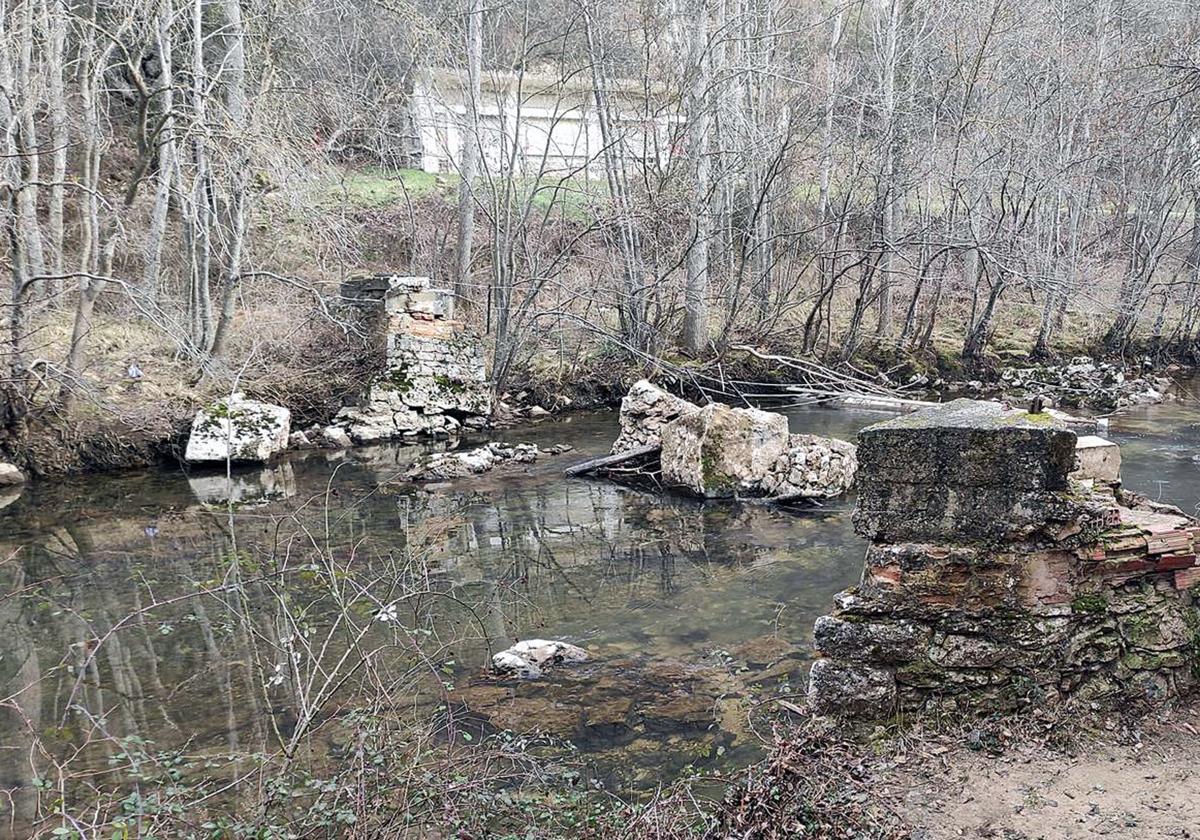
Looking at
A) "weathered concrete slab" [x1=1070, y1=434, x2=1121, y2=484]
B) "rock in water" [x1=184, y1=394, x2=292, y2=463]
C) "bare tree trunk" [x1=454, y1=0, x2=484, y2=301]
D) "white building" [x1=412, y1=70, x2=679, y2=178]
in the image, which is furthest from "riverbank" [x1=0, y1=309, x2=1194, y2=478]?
"weathered concrete slab" [x1=1070, y1=434, x2=1121, y2=484]

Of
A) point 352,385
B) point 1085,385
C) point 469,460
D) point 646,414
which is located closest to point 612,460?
point 646,414

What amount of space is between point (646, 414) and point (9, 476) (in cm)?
809

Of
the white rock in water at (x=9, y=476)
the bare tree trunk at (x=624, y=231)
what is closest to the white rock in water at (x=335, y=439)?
the white rock in water at (x=9, y=476)

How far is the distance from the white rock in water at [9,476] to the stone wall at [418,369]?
4.45 m

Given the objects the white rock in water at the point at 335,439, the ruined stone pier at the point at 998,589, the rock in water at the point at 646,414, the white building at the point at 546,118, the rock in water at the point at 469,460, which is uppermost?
the white building at the point at 546,118

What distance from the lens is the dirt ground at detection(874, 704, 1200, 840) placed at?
134 inches

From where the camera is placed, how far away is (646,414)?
11.7 meters

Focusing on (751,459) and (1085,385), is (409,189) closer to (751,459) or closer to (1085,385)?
(751,459)

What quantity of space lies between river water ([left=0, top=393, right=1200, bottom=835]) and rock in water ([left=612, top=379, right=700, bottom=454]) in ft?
2.86

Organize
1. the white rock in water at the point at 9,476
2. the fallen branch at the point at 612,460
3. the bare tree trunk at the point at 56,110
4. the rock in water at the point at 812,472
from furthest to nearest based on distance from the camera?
the fallen branch at the point at 612,460 → the white rock in water at the point at 9,476 → the bare tree trunk at the point at 56,110 → the rock in water at the point at 812,472

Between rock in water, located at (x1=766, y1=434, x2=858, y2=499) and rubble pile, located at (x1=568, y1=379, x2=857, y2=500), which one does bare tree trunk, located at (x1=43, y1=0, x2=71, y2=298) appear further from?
rock in water, located at (x1=766, y1=434, x2=858, y2=499)

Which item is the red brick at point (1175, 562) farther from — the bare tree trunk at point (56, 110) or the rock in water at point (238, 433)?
the rock in water at point (238, 433)

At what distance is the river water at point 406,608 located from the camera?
16.4 ft

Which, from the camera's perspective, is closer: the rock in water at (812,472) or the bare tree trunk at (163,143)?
the rock in water at (812,472)
